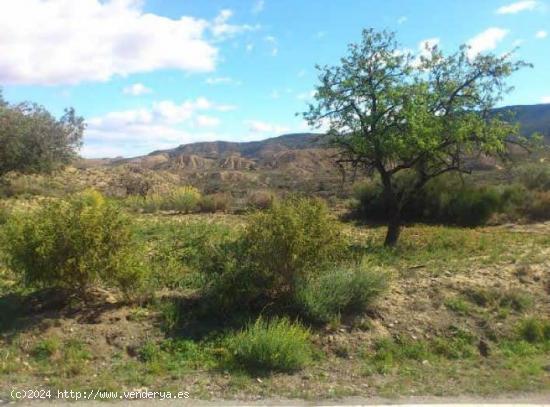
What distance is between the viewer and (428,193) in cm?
1964

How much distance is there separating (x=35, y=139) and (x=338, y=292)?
11.7 m

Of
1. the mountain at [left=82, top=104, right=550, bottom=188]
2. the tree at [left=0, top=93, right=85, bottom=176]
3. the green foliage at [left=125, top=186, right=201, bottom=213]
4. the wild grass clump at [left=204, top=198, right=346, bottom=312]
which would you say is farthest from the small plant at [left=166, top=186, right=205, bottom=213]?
the mountain at [left=82, top=104, right=550, bottom=188]

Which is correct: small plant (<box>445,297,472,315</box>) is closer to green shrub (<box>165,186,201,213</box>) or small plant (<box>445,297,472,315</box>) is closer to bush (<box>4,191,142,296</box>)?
bush (<box>4,191,142,296</box>)

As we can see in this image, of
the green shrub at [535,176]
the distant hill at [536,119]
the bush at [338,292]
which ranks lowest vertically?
the bush at [338,292]

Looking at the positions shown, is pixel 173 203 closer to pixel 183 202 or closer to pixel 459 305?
pixel 183 202

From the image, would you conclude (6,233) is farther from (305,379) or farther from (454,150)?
(454,150)

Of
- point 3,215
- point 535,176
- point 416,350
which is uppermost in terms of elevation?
point 535,176

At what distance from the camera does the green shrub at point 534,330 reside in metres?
7.97

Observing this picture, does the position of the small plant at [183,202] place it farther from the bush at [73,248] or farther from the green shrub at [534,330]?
the green shrub at [534,330]

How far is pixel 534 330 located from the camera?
26.4 feet

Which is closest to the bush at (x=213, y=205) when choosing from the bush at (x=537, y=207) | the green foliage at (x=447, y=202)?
the green foliage at (x=447, y=202)

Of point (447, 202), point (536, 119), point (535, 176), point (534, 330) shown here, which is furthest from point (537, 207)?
point (536, 119)

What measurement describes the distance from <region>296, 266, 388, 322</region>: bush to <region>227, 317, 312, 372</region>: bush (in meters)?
0.75

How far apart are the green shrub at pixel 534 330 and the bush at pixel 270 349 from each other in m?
3.15
